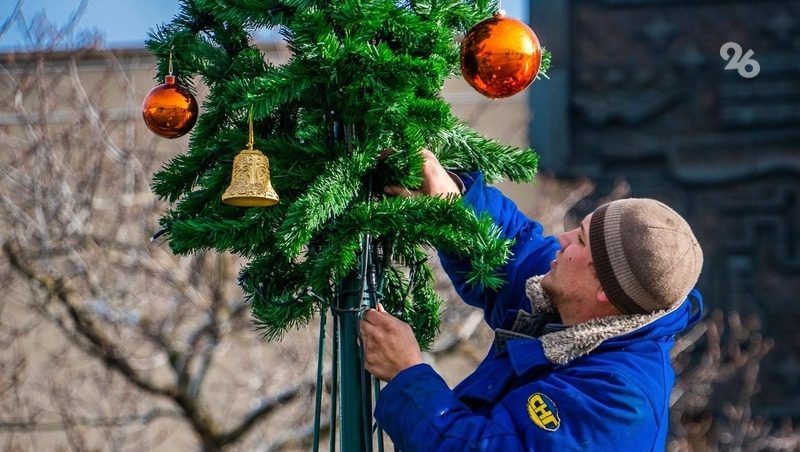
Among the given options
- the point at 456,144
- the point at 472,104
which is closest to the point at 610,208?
the point at 456,144

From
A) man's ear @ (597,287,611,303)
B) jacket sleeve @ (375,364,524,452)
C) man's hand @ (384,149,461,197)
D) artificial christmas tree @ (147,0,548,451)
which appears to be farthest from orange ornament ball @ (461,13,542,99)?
jacket sleeve @ (375,364,524,452)

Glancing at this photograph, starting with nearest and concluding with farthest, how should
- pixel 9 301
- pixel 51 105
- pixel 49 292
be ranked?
1. pixel 49 292
2. pixel 51 105
3. pixel 9 301

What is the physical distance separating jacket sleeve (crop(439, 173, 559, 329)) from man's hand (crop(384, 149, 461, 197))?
96 millimetres

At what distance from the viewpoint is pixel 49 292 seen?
283 inches

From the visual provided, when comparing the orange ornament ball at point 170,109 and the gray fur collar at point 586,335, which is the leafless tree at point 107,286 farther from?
the gray fur collar at point 586,335

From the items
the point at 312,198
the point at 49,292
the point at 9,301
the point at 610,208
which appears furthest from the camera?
the point at 9,301

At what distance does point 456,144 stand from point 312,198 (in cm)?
40

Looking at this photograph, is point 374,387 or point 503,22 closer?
point 503,22

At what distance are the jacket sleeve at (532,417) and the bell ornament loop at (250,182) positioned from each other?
0.42 metres

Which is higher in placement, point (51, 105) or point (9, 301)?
point (51, 105)

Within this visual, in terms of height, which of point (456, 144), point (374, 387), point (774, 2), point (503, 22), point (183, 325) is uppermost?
point (774, 2)

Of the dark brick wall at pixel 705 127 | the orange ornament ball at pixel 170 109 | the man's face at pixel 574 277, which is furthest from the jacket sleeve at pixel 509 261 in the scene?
the dark brick wall at pixel 705 127

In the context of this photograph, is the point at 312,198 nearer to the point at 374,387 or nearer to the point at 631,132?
the point at 374,387

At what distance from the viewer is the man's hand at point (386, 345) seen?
6.91 feet
